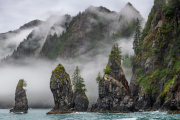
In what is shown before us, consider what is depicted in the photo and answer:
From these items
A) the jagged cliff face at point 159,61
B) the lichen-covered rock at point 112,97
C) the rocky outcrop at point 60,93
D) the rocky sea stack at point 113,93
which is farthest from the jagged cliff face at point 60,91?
the jagged cliff face at point 159,61

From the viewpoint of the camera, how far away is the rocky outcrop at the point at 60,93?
372 ft

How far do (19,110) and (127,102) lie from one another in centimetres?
6367

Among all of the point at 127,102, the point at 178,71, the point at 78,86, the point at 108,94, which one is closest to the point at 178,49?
the point at 178,71

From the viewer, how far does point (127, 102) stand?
115 metres

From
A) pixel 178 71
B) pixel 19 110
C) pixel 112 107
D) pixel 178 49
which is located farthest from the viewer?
pixel 19 110

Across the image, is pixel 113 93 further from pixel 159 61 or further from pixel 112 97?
pixel 159 61

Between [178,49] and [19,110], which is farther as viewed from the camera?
[19,110]

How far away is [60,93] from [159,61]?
5478cm

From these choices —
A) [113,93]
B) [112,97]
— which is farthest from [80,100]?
[113,93]

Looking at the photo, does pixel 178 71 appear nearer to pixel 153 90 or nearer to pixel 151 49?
pixel 153 90

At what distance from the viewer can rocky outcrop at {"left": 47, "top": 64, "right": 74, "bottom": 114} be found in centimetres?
11325

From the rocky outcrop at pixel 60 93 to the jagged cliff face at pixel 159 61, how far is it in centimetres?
3664

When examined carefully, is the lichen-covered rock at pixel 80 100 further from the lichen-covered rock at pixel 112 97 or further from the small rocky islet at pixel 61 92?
the small rocky islet at pixel 61 92

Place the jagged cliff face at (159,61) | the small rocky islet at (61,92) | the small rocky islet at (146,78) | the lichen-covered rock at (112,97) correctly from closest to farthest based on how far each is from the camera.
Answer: the jagged cliff face at (159,61) → the small rocky islet at (146,78) → the small rocky islet at (61,92) → the lichen-covered rock at (112,97)
